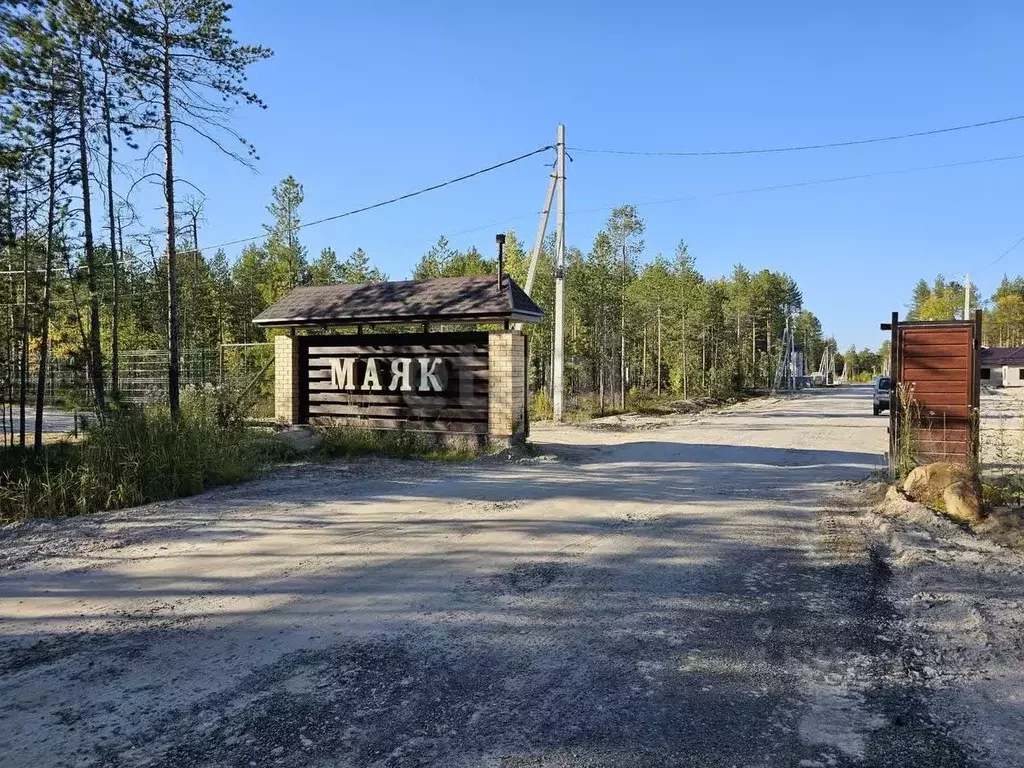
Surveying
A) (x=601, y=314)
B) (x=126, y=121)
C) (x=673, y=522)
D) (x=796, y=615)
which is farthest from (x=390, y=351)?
(x=601, y=314)

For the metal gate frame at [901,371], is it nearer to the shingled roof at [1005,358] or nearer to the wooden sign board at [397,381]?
the wooden sign board at [397,381]

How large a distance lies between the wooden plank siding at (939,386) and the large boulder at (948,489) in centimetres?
92

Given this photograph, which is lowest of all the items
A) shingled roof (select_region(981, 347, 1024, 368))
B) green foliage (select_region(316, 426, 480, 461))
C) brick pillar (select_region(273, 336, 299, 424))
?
green foliage (select_region(316, 426, 480, 461))

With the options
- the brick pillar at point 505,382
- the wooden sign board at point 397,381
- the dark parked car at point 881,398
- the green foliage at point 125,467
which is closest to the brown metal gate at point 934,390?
the brick pillar at point 505,382

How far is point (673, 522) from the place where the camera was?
717 centimetres

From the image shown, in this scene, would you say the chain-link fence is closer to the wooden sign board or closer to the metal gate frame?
the wooden sign board

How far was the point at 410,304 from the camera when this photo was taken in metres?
13.7

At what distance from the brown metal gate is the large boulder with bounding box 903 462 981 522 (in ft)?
2.97

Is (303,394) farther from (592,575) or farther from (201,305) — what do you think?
Result: (201,305)

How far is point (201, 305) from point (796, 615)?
39.7 m

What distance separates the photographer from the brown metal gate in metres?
8.90

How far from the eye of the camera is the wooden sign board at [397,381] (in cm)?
1316

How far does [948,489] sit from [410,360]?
9.13 m

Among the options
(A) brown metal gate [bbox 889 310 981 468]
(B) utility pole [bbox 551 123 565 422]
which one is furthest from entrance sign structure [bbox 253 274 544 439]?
(B) utility pole [bbox 551 123 565 422]
